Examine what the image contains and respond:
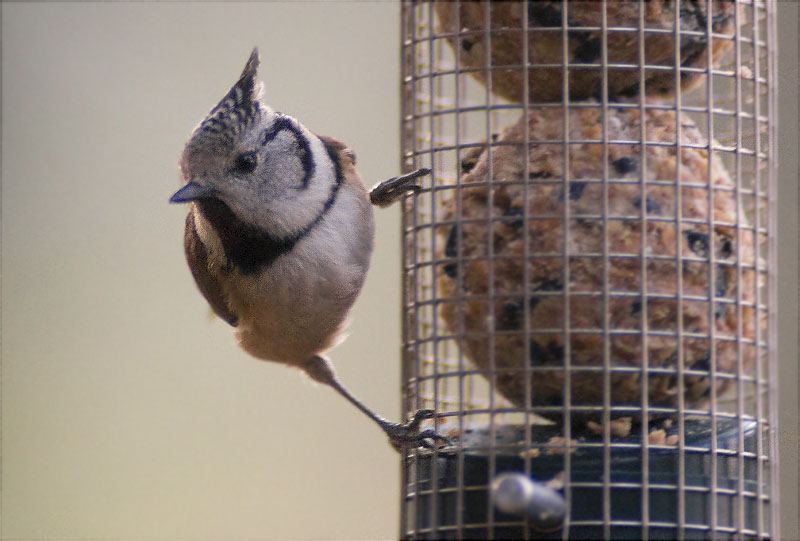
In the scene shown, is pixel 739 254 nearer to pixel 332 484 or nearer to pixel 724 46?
pixel 724 46

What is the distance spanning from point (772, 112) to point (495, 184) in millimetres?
794

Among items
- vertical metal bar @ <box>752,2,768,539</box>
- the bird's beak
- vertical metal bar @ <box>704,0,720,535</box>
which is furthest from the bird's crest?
vertical metal bar @ <box>752,2,768,539</box>

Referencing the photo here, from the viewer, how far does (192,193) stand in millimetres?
3549

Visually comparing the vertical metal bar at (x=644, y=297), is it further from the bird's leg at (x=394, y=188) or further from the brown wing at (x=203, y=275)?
the brown wing at (x=203, y=275)

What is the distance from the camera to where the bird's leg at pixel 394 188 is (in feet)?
11.8

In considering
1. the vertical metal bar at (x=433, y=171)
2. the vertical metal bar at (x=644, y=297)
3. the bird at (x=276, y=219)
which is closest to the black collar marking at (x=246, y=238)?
the bird at (x=276, y=219)

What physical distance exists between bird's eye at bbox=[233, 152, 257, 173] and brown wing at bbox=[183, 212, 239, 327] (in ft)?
1.51

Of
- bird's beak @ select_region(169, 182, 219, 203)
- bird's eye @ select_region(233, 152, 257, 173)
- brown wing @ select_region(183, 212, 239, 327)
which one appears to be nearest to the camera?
bird's beak @ select_region(169, 182, 219, 203)

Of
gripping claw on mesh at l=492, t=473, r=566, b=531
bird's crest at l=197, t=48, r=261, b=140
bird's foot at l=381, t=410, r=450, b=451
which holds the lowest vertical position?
gripping claw on mesh at l=492, t=473, r=566, b=531

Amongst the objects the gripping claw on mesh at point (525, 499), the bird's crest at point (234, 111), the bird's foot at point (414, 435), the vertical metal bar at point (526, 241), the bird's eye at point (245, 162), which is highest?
the bird's crest at point (234, 111)

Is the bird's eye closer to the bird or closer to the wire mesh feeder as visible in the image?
the bird

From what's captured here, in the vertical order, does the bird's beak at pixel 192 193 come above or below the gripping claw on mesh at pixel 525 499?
above

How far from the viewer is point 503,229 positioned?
10.3 ft

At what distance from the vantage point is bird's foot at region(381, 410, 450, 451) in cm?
326
